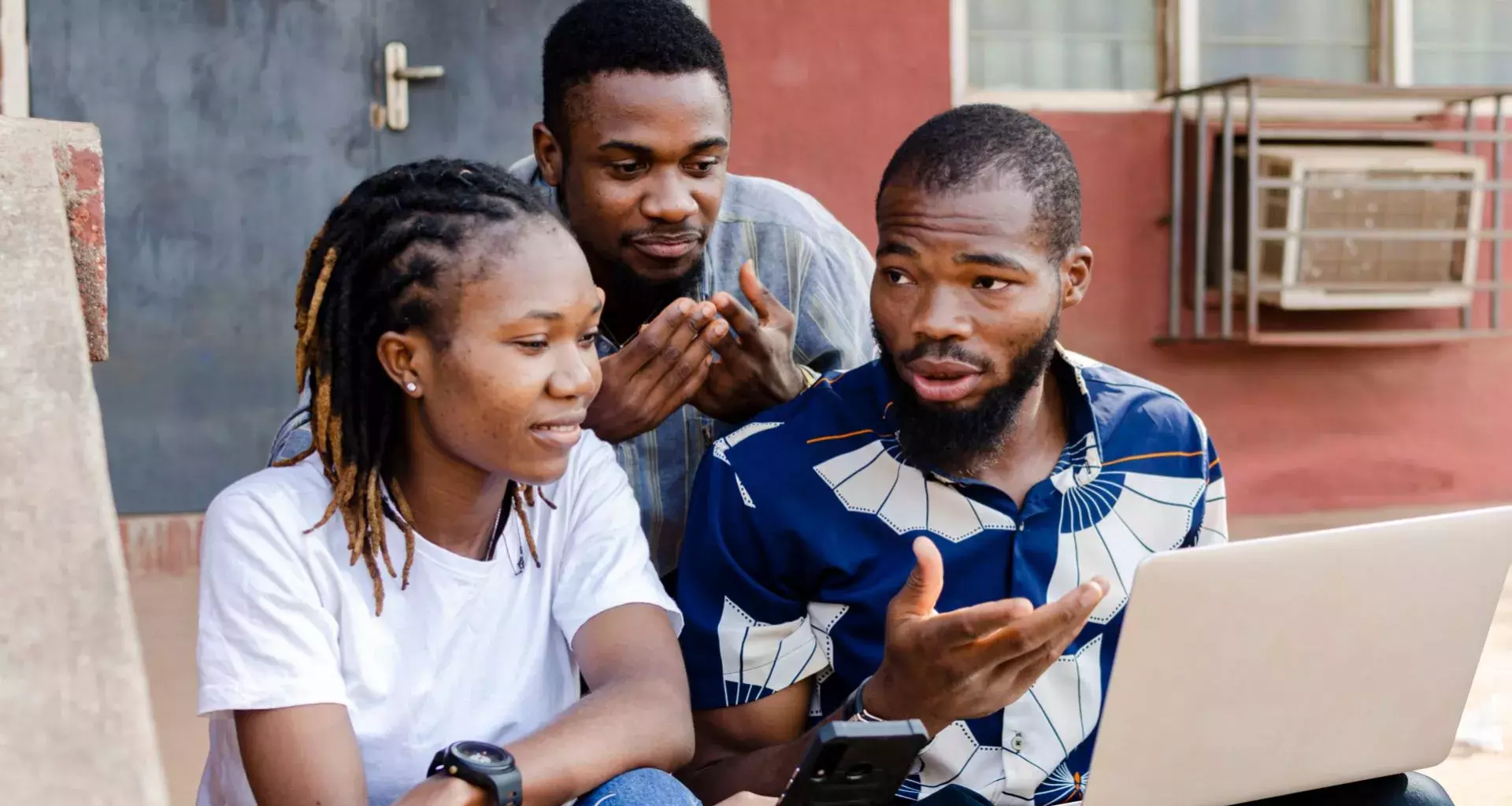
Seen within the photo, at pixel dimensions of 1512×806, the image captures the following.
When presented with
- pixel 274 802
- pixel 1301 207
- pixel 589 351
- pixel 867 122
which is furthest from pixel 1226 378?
pixel 274 802

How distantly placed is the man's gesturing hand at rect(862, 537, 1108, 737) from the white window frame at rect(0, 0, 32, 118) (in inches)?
151

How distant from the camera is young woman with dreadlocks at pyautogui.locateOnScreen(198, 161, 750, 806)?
67.2 inches

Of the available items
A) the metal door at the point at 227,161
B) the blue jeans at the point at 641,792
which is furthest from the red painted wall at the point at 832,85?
the blue jeans at the point at 641,792

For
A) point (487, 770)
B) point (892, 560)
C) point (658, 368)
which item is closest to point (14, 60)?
point (658, 368)

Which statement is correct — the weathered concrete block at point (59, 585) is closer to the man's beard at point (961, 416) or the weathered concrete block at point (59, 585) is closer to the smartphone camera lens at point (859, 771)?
the smartphone camera lens at point (859, 771)

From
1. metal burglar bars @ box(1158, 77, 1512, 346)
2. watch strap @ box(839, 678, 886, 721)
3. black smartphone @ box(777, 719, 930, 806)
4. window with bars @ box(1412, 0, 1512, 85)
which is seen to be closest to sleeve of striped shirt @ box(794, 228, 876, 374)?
watch strap @ box(839, 678, 886, 721)

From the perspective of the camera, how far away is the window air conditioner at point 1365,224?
18.5 feet

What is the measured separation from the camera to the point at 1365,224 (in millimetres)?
5773

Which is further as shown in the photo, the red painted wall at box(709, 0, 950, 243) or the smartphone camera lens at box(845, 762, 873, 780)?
the red painted wall at box(709, 0, 950, 243)

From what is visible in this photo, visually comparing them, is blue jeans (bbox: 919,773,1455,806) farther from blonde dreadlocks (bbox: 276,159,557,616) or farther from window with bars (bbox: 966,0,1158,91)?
window with bars (bbox: 966,0,1158,91)

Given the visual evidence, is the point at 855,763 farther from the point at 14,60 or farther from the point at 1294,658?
the point at 14,60

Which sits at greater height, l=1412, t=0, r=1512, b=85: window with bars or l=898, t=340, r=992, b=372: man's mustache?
l=1412, t=0, r=1512, b=85: window with bars

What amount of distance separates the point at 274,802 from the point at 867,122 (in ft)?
13.2

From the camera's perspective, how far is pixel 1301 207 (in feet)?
18.5
